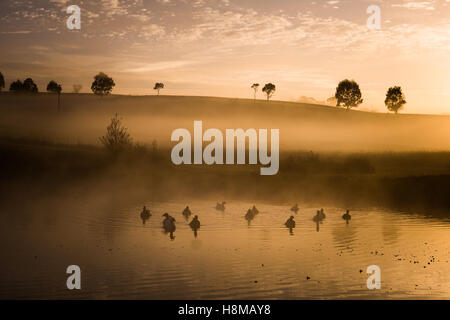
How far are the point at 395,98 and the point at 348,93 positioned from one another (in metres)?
11.8

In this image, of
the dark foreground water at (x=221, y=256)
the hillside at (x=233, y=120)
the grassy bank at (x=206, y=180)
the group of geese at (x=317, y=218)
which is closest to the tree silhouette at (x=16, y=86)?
the hillside at (x=233, y=120)

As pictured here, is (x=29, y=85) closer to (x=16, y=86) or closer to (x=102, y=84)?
(x=16, y=86)

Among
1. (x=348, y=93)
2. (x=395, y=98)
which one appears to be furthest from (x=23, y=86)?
(x=395, y=98)

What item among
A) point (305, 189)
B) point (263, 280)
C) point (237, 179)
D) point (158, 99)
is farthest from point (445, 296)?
point (158, 99)

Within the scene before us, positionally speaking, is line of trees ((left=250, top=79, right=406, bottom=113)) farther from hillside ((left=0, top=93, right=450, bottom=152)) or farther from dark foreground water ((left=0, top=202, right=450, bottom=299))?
dark foreground water ((left=0, top=202, right=450, bottom=299))

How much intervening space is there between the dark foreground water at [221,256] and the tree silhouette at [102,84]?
10310 cm

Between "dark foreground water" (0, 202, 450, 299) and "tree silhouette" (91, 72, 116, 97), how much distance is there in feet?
338

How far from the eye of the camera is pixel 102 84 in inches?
5059

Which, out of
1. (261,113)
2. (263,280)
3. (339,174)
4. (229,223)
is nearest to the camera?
(263,280)

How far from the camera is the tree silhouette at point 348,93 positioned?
442 feet

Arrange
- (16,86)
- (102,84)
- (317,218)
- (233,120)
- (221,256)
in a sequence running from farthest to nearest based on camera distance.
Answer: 1. (16,86)
2. (102,84)
3. (233,120)
4. (317,218)
5. (221,256)

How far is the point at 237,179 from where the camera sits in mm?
44562
